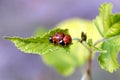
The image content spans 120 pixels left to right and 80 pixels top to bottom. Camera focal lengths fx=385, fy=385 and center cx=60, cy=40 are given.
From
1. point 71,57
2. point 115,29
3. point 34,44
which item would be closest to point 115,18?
point 115,29

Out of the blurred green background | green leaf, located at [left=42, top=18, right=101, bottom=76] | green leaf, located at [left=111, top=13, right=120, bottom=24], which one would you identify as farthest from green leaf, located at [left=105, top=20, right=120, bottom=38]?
the blurred green background

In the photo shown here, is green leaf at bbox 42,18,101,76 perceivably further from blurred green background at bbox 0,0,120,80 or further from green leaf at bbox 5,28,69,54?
blurred green background at bbox 0,0,120,80

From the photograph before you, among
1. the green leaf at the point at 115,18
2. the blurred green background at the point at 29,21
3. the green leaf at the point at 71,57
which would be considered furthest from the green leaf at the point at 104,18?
the blurred green background at the point at 29,21

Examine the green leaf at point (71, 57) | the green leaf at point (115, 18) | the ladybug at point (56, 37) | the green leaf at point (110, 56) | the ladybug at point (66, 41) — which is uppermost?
Answer: the green leaf at point (115, 18)

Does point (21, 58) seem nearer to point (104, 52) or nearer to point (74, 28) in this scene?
point (74, 28)

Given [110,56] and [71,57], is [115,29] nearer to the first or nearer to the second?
[110,56]

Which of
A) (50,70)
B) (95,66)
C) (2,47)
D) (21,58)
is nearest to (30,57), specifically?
(21,58)

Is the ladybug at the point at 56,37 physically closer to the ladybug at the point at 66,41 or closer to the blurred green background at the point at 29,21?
the ladybug at the point at 66,41
